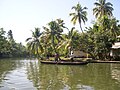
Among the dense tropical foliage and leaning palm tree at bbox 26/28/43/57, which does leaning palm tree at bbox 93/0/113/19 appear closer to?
the dense tropical foliage

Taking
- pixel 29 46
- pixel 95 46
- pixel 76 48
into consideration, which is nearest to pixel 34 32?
pixel 29 46

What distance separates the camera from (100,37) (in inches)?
1816

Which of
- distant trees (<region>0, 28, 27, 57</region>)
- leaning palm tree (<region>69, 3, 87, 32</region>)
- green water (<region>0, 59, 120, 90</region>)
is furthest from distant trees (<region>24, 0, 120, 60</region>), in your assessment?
distant trees (<region>0, 28, 27, 57</region>)

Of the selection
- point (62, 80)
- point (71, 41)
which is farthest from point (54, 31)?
point (62, 80)

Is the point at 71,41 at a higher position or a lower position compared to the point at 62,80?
higher

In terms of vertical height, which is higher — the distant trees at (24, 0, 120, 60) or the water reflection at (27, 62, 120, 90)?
the distant trees at (24, 0, 120, 60)

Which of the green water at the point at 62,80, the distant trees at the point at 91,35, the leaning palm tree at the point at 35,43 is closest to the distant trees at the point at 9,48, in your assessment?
the leaning palm tree at the point at 35,43

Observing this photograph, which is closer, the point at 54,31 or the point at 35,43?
the point at 54,31

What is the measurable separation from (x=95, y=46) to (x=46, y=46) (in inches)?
577

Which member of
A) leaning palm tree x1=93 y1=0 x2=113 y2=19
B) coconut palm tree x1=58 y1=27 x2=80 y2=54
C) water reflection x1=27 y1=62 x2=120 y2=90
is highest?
leaning palm tree x1=93 y1=0 x2=113 y2=19

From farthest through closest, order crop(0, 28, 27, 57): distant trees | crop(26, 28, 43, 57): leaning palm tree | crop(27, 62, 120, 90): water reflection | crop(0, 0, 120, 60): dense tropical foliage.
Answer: crop(0, 28, 27, 57): distant trees < crop(26, 28, 43, 57): leaning palm tree < crop(0, 0, 120, 60): dense tropical foliage < crop(27, 62, 120, 90): water reflection

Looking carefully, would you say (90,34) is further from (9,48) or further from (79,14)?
(9,48)

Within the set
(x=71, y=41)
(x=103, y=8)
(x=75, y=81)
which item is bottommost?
(x=75, y=81)

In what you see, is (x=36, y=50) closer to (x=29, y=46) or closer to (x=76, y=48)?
(x=29, y=46)
